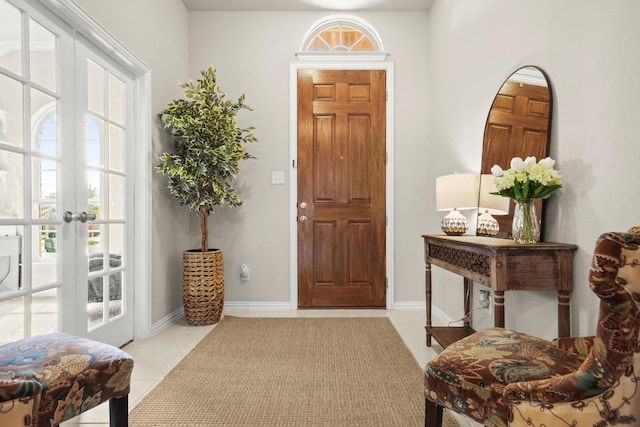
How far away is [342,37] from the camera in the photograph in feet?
12.0

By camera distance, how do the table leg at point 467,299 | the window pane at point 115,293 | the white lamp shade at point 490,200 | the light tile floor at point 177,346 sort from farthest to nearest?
the table leg at point 467,299 < the window pane at point 115,293 < the white lamp shade at point 490,200 < the light tile floor at point 177,346

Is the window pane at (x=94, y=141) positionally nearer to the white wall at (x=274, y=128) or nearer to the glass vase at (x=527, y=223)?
the white wall at (x=274, y=128)

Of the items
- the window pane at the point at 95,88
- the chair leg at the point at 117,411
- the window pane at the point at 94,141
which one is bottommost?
the chair leg at the point at 117,411

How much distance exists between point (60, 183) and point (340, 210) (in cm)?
224

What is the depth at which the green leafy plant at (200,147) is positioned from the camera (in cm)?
278

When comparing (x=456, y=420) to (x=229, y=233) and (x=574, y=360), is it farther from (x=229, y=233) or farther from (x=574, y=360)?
(x=229, y=233)

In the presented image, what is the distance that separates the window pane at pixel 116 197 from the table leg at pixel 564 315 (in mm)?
2543

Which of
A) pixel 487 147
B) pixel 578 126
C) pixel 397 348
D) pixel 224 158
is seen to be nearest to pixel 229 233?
pixel 224 158

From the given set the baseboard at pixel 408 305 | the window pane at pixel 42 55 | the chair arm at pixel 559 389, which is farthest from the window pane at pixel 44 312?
the baseboard at pixel 408 305

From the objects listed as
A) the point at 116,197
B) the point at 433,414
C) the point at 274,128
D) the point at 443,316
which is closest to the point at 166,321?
the point at 116,197

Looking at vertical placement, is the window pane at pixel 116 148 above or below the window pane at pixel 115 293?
above

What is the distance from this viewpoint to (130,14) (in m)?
2.43

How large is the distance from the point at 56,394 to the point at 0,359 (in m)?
0.23

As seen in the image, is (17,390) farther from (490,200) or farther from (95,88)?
(490,200)
